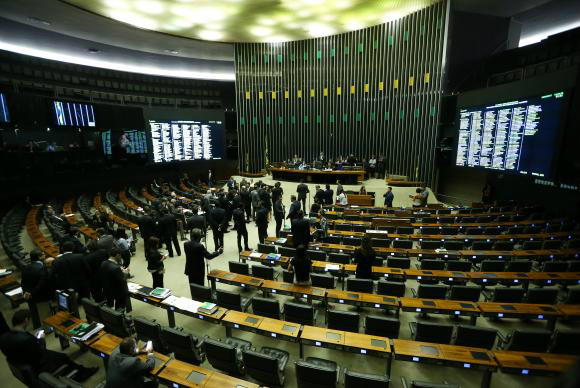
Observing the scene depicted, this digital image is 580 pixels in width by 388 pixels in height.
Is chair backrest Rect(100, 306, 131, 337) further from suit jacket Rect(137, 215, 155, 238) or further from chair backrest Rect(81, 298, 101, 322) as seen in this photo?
suit jacket Rect(137, 215, 155, 238)

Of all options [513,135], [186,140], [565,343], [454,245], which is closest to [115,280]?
[565,343]

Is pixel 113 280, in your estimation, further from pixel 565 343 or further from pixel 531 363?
pixel 565 343

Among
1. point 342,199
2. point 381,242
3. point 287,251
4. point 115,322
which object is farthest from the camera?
point 342,199

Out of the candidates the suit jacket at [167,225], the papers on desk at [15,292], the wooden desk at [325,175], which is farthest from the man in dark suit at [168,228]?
the wooden desk at [325,175]

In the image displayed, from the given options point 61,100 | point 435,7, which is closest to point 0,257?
point 61,100

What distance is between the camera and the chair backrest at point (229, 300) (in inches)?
172

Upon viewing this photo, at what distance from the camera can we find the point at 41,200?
11469 millimetres

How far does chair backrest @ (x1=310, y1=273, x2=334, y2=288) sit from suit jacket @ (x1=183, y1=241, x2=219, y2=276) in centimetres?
184

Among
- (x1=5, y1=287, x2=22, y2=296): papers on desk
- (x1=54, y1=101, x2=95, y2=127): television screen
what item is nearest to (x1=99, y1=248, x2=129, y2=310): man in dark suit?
(x1=5, y1=287, x2=22, y2=296): papers on desk

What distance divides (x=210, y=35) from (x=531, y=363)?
18192 millimetres

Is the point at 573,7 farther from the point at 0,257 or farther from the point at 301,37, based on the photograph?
the point at 0,257

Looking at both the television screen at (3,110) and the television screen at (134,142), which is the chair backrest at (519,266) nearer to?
the television screen at (3,110)

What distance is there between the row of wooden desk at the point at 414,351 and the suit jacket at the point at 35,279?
270cm

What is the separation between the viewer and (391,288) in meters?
4.71
